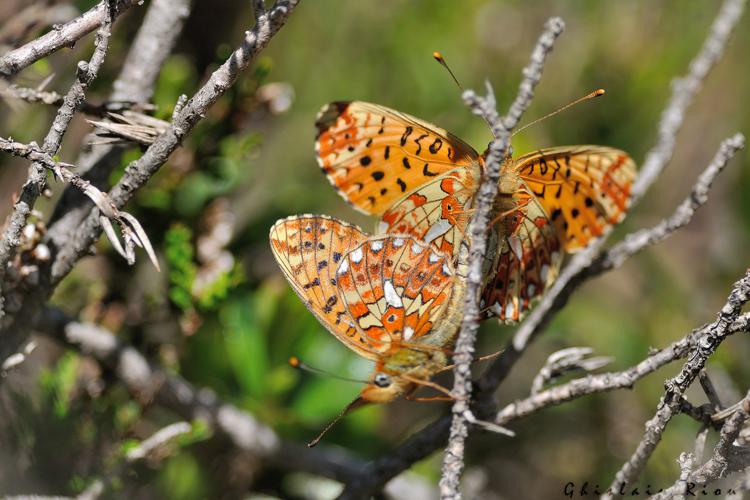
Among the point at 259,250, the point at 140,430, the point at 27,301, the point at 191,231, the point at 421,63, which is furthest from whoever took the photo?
the point at 421,63

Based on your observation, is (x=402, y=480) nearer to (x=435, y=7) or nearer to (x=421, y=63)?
(x=421, y=63)

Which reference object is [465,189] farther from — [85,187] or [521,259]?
[85,187]

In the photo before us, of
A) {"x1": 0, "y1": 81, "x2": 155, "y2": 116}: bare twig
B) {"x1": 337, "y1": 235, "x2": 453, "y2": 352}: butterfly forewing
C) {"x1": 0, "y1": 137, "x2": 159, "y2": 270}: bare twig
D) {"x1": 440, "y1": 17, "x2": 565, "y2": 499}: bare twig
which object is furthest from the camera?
{"x1": 337, "y1": 235, "x2": 453, "y2": 352}: butterfly forewing

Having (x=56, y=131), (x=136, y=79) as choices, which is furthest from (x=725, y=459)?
(x=136, y=79)

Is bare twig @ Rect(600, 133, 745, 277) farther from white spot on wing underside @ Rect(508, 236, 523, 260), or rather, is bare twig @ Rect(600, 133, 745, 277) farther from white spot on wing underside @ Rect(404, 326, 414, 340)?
white spot on wing underside @ Rect(404, 326, 414, 340)

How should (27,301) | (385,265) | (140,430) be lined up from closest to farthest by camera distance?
(27,301), (385,265), (140,430)

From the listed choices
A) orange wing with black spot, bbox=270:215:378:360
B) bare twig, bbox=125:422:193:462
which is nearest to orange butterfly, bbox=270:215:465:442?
orange wing with black spot, bbox=270:215:378:360

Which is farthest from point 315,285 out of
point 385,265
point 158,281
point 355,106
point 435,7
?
point 435,7
